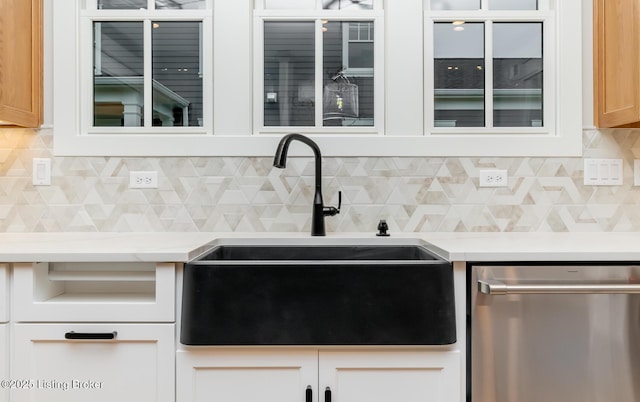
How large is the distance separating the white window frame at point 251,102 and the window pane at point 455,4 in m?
0.10

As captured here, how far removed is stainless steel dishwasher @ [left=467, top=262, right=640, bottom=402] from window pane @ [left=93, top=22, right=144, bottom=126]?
65.6 inches

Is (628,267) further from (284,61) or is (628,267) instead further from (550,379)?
(284,61)

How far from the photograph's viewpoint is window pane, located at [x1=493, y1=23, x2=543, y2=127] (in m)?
1.96

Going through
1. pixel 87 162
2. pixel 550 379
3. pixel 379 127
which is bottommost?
pixel 550 379

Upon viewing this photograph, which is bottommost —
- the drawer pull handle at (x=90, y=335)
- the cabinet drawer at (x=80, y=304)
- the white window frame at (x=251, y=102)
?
the drawer pull handle at (x=90, y=335)

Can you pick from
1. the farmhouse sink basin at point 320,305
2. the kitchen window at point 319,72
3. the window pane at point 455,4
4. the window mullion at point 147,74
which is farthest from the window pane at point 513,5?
the window mullion at point 147,74

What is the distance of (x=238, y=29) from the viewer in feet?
6.25

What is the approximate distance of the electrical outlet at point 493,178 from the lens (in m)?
1.91

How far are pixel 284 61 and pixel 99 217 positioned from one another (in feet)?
3.59

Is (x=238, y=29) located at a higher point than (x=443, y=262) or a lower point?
higher

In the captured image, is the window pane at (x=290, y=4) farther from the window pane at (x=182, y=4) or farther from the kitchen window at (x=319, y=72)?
the window pane at (x=182, y=4)

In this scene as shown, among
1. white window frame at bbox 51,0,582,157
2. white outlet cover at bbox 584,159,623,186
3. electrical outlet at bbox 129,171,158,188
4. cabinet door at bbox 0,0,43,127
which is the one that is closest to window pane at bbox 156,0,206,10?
white window frame at bbox 51,0,582,157

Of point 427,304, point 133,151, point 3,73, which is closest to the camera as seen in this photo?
point 427,304

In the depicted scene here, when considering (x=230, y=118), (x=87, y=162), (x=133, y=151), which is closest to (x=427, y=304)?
(x=230, y=118)
